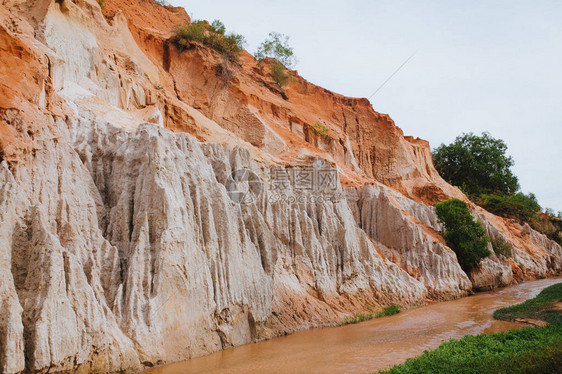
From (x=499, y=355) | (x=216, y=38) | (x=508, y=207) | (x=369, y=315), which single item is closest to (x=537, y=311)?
(x=369, y=315)

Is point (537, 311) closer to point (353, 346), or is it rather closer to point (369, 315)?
point (369, 315)

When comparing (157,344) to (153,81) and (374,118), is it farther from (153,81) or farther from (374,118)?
(374,118)

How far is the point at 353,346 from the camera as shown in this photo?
12438mm

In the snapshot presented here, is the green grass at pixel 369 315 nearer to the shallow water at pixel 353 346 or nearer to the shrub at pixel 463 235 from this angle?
the shallow water at pixel 353 346

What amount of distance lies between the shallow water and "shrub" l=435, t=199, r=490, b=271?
24.8ft

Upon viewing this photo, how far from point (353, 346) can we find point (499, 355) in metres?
4.27

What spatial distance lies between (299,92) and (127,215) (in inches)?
1241

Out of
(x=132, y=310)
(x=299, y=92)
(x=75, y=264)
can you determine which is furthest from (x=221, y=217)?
(x=299, y=92)

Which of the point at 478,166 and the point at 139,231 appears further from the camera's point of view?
the point at 478,166

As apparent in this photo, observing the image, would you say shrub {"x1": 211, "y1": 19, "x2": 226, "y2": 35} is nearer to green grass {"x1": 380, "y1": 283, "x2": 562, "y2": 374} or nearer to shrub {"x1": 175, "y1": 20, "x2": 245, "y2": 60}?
shrub {"x1": 175, "y1": 20, "x2": 245, "y2": 60}

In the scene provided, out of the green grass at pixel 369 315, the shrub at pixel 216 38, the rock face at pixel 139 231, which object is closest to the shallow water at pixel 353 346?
the green grass at pixel 369 315

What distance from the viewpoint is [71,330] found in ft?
26.4

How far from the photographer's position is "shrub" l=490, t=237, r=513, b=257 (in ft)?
101

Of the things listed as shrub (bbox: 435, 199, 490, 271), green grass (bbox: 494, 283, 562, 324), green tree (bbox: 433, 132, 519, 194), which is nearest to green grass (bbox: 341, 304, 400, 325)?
green grass (bbox: 494, 283, 562, 324)
